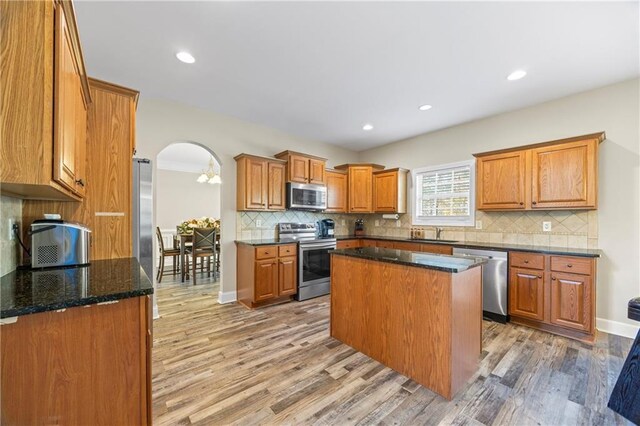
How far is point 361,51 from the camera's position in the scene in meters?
2.37

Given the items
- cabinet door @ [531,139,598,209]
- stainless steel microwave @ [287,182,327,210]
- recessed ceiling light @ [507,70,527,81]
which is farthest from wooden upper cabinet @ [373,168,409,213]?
recessed ceiling light @ [507,70,527,81]

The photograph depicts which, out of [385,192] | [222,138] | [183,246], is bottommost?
[183,246]

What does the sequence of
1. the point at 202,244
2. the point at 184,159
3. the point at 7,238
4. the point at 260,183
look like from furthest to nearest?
the point at 184,159 → the point at 202,244 → the point at 260,183 → the point at 7,238

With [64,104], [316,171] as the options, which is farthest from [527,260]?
[64,104]

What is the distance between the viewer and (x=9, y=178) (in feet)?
3.25

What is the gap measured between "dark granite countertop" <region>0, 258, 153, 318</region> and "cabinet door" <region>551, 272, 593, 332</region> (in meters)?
3.70

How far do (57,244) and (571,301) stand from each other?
4.46 m

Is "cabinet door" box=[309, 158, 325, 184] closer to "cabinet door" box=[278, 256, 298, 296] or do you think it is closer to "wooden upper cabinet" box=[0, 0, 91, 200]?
"cabinet door" box=[278, 256, 298, 296]

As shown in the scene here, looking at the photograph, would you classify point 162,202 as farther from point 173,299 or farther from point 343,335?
point 343,335

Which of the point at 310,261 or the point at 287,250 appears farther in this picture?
the point at 310,261

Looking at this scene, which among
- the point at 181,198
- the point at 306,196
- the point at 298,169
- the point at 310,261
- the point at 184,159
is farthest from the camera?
the point at 181,198

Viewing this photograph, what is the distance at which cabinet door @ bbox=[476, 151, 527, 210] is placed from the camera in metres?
3.27

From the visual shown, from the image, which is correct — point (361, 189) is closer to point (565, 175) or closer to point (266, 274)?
point (266, 274)

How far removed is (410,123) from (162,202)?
631 centimetres
